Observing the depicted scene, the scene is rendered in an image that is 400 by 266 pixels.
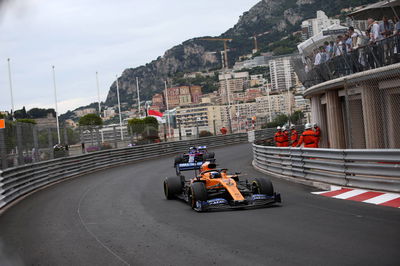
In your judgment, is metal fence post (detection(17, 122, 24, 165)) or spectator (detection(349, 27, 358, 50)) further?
spectator (detection(349, 27, 358, 50))

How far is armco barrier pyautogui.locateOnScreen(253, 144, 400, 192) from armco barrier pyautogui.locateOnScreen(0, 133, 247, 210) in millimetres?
7896

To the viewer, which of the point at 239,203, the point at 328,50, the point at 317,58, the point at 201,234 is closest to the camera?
the point at 201,234

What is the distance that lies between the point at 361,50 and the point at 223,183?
24.7 ft

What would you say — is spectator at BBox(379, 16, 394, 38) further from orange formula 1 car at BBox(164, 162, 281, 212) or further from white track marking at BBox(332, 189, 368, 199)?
orange formula 1 car at BBox(164, 162, 281, 212)

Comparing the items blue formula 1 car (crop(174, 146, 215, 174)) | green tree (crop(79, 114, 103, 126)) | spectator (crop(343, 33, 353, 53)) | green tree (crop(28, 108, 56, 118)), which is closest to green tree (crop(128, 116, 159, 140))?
blue formula 1 car (crop(174, 146, 215, 174))

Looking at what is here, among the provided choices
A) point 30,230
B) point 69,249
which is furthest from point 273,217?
point 30,230

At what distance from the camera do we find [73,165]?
2405 cm

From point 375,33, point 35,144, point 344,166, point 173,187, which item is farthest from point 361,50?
point 35,144

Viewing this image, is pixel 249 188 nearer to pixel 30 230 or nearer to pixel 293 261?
pixel 30 230

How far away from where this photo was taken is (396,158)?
34.8 ft

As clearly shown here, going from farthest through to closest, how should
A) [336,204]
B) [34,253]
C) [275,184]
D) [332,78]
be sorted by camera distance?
[332,78] < [275,184] < [336,204] < [34,253]

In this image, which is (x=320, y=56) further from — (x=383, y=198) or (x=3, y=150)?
(x=3, y=150)

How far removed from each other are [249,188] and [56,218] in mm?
4061

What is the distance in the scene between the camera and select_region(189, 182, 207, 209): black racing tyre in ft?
35.0
